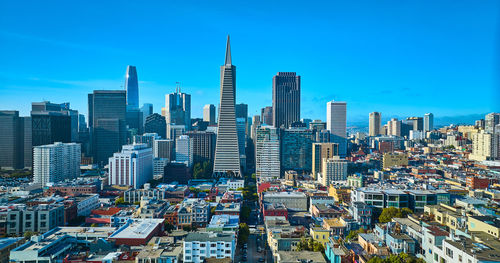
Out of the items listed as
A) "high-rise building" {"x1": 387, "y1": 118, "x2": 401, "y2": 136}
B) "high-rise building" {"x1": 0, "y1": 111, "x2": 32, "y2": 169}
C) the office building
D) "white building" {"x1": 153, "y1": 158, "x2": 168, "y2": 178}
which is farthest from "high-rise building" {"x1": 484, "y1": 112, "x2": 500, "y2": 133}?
"high-rise building" {"x1": 0, "y1": 111, "x2": 32, "y2": 169}

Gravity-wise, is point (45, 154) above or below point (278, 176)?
above

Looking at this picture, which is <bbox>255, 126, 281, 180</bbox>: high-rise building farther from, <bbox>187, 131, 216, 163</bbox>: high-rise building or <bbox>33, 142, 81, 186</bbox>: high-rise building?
<bbox>33, 142, 81, 186</bbox>: high-rise building

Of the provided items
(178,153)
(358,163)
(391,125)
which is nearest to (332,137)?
(358,163)

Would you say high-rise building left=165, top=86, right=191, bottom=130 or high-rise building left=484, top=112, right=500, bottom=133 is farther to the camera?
high-rise building left=165, top=86, right=191, bottom=130

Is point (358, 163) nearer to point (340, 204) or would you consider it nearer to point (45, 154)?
point (340, 204)

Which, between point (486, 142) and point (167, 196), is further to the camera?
point (486, 142)

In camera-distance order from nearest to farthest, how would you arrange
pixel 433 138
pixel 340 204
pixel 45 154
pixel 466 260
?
1. pixel 466 260
2. pixel 340 204
3. pixel 45 154
4. pixel 433 138
